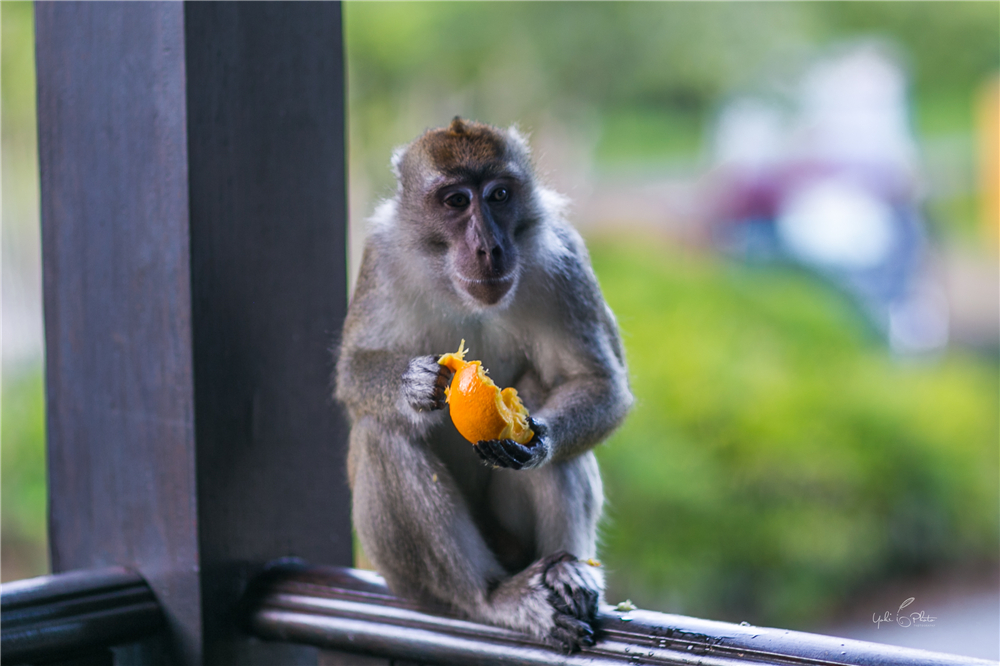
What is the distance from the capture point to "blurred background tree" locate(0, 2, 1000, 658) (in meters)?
5.90

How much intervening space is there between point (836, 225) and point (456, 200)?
1089cm

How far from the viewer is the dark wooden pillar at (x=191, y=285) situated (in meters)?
2.43

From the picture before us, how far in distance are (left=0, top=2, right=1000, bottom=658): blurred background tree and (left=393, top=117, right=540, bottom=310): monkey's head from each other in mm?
333

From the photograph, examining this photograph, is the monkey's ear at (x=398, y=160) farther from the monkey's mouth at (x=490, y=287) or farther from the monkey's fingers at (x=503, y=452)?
the monkey's fingers at (x=503, y=452)

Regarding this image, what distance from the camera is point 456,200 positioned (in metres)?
2.74

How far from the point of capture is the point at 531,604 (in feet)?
7.54

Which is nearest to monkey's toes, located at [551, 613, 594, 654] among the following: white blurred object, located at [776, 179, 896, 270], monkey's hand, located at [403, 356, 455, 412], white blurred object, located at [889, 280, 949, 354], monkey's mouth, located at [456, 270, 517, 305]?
monkey's hand, located at [403, 356, 455, 412]

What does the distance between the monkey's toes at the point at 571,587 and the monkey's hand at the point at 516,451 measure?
259 millimetres

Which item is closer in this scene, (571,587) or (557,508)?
(571,587)

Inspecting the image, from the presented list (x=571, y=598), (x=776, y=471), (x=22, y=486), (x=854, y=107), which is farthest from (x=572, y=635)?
(x=854, y=107)

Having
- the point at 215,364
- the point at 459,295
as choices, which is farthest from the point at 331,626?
the point at 459,295

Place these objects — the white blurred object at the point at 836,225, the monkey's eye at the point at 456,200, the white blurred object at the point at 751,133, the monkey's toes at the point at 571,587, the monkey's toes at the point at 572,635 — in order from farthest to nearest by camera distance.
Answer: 1. the white blurred object at the point at 751,133
2. the white blurred object at the point at 836,225
3. the monkey's eye at the point at 456,200
4. the monkey's toes at the point at 571,587
5. the monkey's toes at the point at 572,635

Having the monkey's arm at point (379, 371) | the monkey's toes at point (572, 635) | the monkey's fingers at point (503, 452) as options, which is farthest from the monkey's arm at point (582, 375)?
the monkey's toes at point (572, 635)

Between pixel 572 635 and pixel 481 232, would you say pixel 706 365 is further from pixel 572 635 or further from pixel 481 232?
pixel 572 635
